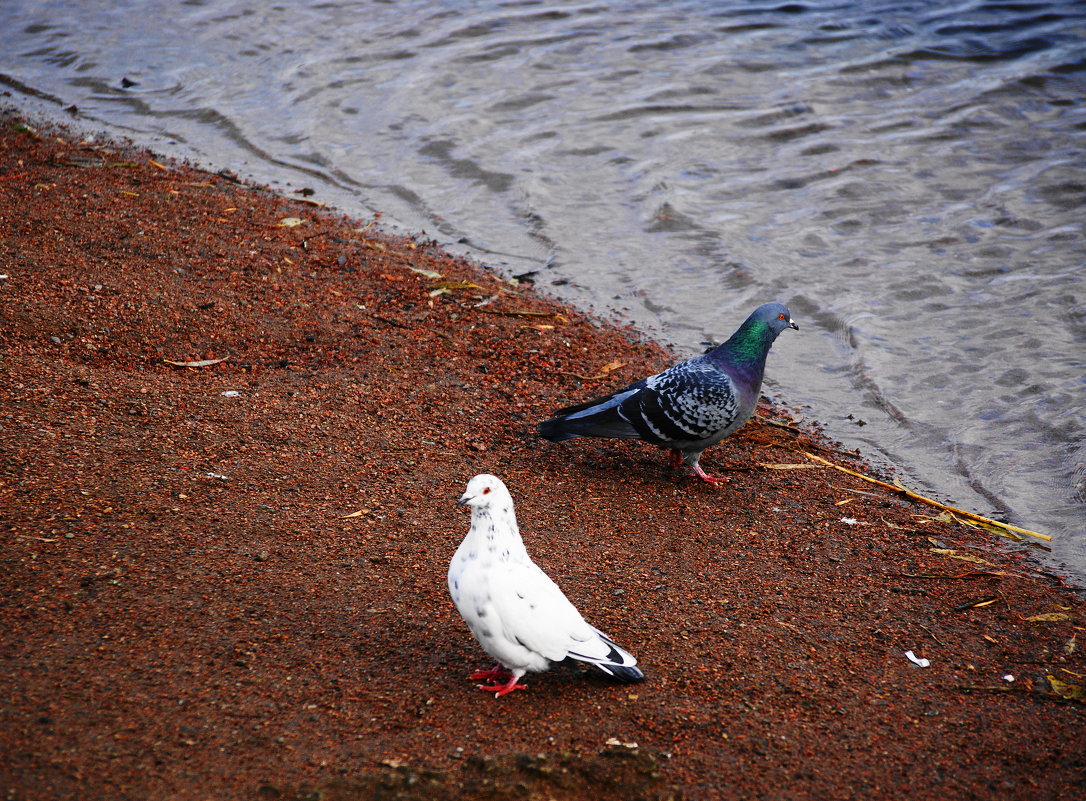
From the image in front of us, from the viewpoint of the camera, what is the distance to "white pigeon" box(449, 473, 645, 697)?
3486mm

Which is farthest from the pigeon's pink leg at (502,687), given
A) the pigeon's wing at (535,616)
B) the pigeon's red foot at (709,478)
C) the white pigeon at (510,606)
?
the pigeon's red foot at (709,478)

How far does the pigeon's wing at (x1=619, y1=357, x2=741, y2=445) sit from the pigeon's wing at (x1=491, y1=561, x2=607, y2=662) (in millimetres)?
2191

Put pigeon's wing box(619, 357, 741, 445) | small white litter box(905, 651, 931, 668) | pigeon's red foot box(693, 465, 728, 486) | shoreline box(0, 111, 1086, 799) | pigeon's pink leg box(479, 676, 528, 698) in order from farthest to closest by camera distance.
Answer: pigeon's red foot box(693, 465, 728, 486) < pigeon's wing box(619, 357, 741, 445) < small white litter box(905, 651, 931, 668) < pigeon's pink leg box(479, 676, 528, 698) < shoreline box(0, 111, 1086, 799)

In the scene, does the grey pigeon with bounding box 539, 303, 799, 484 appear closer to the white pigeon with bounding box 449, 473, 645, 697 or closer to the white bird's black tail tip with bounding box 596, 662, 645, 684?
the white pigeon with bounding box 449, 473, 645, 697

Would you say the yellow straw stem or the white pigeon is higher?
the white pigeon

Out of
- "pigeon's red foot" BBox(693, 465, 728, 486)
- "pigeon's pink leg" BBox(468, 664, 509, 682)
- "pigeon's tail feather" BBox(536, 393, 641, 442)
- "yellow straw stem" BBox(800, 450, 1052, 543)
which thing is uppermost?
"pigeon's tail feather" BBox(536, 393, 641, 442)

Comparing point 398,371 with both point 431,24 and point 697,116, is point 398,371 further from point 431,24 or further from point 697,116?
point 431,24

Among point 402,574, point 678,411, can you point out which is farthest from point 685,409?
point 402,574

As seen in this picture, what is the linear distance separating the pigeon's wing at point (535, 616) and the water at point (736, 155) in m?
3.40

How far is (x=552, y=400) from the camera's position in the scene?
6.40 meters

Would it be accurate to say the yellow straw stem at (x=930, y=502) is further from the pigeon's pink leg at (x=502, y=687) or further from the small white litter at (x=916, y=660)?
the pigeon's pink leg at (x=502, y=687)

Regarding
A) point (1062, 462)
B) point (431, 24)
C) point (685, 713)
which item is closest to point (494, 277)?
point (1062, 462)

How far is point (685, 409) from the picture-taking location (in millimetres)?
5598

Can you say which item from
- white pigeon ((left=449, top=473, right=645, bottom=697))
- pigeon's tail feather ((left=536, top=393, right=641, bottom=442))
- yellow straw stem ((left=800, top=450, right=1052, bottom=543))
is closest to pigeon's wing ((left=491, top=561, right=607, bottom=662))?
white pigeon ((left=449, top=473, right=645, bottom=697))
